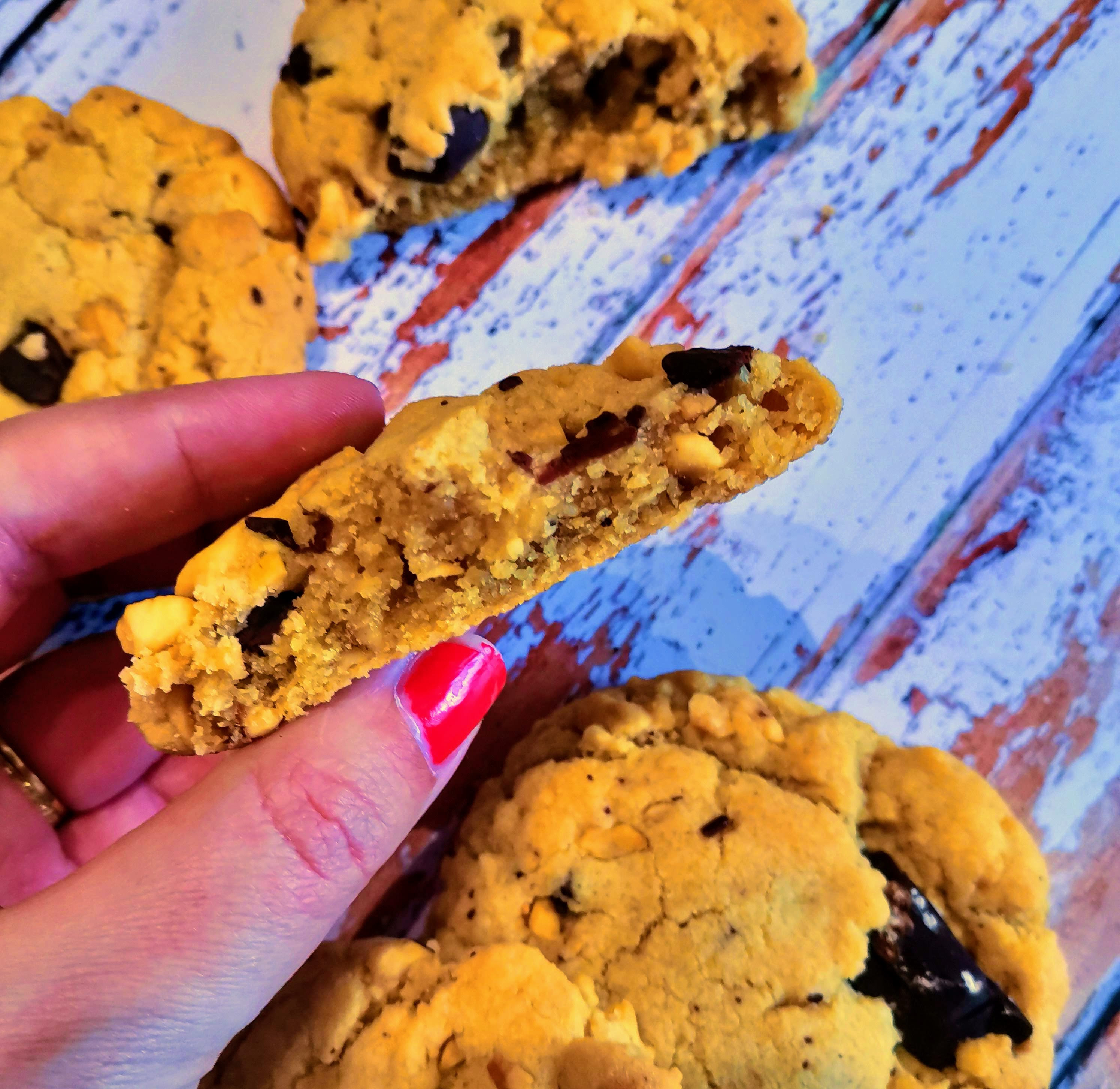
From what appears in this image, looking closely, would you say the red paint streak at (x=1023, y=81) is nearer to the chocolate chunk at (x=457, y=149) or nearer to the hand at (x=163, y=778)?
the chocolate chunk at (x=457, y=149)

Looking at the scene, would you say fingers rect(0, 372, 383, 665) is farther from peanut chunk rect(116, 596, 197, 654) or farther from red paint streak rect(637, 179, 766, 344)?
red paint streak rect(637, 179, 766, 344)

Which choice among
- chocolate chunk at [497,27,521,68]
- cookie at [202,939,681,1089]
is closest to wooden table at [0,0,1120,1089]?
chocolate chunk at [497,27,521,68]

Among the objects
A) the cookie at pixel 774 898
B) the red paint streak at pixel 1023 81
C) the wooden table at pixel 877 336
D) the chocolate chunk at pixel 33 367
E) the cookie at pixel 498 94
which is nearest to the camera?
the cookie at pixel 774 898

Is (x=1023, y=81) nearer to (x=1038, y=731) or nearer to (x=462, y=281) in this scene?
(x=462, y=281)

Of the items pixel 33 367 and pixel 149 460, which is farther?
pixel 33 367

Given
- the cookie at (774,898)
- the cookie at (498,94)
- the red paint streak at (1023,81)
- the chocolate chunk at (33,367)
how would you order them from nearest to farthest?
the cookie at (774,898) → the chocolate chunk at (33,367) → the cookie at (498,94) → the red paint streak at (1023,81)

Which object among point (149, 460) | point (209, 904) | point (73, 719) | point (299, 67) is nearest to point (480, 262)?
point (299, 67)

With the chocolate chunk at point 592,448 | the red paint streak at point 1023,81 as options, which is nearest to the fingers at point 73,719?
the chocolate chunk at point 592,448
